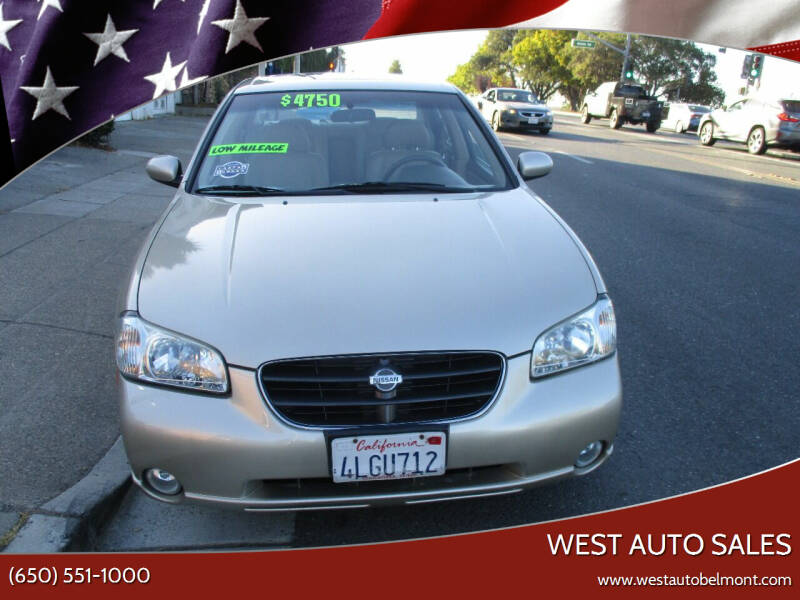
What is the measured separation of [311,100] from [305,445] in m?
2.35

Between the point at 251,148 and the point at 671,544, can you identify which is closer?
the point at 671,544

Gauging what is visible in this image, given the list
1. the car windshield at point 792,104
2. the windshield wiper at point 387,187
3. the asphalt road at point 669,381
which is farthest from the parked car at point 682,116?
the windshield wiper at point 387,187

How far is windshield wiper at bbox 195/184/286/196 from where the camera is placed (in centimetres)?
334

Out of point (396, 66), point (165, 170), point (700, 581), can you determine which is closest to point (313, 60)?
point (396, 66)

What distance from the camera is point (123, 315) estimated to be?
2471 millimetres

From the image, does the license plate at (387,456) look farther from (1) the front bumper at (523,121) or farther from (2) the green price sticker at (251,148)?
(1) the front bumper at (523,121)

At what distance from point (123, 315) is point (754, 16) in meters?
2.11

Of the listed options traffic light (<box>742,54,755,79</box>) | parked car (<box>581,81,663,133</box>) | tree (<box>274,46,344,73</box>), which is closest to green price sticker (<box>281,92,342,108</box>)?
tree (<box>274,46,344,73</box>)

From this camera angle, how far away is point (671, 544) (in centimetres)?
235

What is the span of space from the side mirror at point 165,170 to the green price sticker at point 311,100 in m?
0.70

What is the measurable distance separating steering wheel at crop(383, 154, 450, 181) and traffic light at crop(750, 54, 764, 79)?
193 centimetres

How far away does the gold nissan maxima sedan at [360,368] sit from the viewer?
87.2 inches

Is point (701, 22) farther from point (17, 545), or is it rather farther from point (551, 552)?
point (17, 545)

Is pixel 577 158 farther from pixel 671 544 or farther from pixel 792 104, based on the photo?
pixel 671 544
